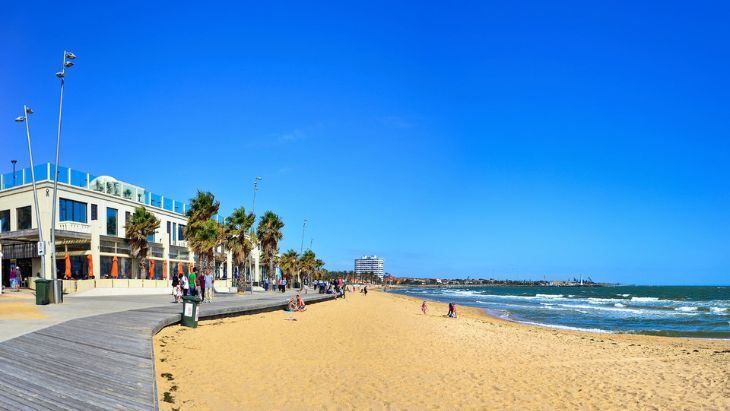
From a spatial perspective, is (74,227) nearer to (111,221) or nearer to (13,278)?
(111,221)

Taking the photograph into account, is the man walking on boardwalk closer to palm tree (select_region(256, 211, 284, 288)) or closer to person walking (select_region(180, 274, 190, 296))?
person walking (select_region(180, 274, 190, 296))

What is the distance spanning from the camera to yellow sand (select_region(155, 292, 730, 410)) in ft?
33.3

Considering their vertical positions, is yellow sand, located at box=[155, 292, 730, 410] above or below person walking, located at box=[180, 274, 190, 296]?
below

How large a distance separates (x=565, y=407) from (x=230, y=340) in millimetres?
10031

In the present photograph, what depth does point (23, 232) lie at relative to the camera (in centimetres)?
3111

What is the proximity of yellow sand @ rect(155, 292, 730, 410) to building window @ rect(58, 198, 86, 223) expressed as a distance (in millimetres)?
19948

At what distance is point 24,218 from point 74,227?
3101 millimetres

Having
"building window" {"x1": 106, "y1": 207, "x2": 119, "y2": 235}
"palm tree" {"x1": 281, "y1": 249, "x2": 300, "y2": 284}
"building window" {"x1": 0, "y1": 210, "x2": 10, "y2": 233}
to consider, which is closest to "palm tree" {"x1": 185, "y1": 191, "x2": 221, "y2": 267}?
"building window" {"x1": 106, "y1": 207, "x2": 119, "y2": 235}

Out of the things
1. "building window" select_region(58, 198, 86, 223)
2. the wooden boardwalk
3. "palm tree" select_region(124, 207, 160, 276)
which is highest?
"building window" select_region(58, 198, 86, 223)

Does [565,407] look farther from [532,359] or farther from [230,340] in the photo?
[230,340]

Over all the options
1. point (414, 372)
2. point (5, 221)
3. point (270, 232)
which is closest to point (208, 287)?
point (5, 221)

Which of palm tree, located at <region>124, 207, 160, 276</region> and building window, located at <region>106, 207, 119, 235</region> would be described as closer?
palm tree, located at <region>124, 207, 160, 276</region>

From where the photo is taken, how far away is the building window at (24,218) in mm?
33656

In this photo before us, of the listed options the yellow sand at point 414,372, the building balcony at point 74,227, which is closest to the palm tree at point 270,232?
the building balcony at point 74,227
